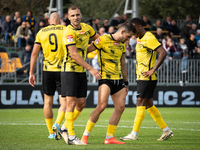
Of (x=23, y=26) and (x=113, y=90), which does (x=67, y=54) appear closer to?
(x=113, y=90)

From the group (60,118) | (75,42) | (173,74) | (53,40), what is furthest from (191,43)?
(75,42)

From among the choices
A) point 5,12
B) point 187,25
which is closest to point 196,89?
point 187,25

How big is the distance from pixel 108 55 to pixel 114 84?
54 centimetres

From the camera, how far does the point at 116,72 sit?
265 inches

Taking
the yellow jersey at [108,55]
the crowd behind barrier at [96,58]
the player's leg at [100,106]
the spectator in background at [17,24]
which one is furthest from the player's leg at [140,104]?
the spectator in background at [17,24]

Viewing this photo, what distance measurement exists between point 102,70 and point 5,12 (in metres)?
32.5

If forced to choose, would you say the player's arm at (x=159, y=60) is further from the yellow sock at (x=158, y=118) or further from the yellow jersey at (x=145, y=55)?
the yellow sock at (x=158, y=118)

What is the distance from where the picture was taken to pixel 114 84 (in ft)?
21.9

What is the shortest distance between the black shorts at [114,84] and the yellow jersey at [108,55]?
6 cm

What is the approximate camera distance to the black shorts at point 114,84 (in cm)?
662

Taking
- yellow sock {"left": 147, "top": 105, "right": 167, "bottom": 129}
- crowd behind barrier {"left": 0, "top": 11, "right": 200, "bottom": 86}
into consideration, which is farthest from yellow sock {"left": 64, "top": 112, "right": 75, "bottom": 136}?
crowd behind barrier {"left": 0, "top": 11, "right": 200, "bottom": 86}

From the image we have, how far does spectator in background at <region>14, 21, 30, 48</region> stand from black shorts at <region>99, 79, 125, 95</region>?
477 inches

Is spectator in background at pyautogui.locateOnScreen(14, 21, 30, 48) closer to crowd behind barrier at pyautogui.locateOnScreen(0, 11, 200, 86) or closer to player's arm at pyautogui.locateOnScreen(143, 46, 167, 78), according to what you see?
crowd behind barrier at pyautogui.locateOnScreen(0, 11, 200, 86)

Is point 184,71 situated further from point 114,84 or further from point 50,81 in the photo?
point 114,84
